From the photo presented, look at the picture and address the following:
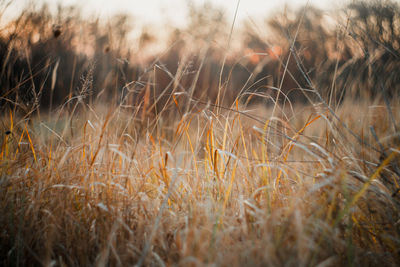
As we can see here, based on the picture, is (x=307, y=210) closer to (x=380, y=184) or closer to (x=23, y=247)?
(x=380, y=184)

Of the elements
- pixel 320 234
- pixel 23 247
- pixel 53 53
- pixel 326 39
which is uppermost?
pixel 326 39

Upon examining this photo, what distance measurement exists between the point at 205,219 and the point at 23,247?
54cm

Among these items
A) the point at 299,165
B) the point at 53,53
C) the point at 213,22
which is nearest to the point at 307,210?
the point at 299,165

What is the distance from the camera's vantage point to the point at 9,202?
0.96 metres

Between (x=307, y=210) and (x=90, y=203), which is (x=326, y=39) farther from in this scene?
(x=90, y=203)

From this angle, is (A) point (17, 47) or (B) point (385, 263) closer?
(B) point (385, 263)

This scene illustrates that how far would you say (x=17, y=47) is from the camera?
175 cm

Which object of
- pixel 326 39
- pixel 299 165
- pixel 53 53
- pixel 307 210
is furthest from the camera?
pixel 326 39

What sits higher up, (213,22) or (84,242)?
(213,22)

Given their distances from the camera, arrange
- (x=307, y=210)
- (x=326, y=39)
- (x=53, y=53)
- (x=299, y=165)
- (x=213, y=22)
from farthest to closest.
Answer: (x=326, y=39) → (x=53, y=53) → (x=299, y=165) → (x=213, y=22) → (x=307, y=210)

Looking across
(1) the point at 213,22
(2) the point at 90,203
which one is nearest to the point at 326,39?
(1) the point at 213,22

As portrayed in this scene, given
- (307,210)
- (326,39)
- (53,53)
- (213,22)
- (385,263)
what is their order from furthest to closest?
1. (326,39)
2. (53,53)
3. (213,22)
4. (307,210)
5. (385,263)

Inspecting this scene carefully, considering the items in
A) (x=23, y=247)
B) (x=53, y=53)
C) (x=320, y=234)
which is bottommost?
(x=23, y=247)

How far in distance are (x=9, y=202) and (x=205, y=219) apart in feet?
2.29
